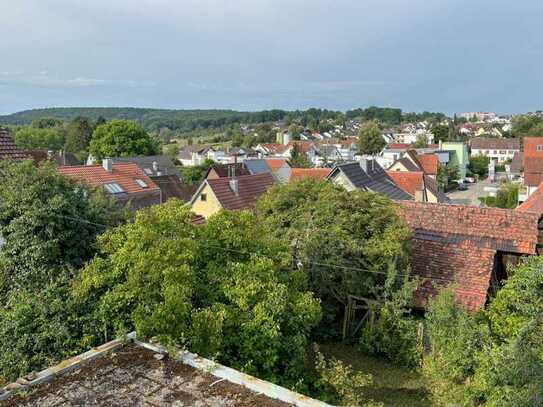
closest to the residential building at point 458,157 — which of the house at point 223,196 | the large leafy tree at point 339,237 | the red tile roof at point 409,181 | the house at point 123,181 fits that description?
the red tile roof at point 409,181

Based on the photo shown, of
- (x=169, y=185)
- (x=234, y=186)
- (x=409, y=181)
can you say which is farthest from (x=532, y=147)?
(x=169, y=185)

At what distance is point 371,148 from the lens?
96.8 metres

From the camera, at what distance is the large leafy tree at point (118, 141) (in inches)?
2430

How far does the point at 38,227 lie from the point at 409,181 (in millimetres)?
29922

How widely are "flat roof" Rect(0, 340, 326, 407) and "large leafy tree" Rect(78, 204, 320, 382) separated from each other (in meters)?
0.85

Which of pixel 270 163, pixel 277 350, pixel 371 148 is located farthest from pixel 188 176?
pixel 277 350

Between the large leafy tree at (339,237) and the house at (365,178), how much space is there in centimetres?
707

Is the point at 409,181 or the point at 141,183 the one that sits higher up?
the point at 141,183

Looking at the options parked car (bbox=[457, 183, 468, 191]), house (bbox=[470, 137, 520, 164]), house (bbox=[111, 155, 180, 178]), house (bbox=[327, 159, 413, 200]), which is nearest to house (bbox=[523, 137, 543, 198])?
house (bbox=[327, 159, 413, 200])

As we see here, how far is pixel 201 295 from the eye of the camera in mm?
10055

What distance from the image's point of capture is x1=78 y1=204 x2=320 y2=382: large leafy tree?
889cm

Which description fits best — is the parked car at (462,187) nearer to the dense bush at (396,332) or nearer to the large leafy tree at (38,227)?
the dense bush at (396,332)

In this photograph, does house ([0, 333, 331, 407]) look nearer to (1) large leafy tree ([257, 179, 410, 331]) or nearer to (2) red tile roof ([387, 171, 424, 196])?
(1) large leafy tree ([257, 179, 410, 331])

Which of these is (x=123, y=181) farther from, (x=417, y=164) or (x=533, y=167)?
(x=417, y=164)
